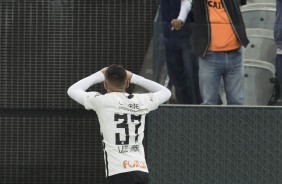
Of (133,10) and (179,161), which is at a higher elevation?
(133,10)

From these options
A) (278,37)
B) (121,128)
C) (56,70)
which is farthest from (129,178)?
(56,70)

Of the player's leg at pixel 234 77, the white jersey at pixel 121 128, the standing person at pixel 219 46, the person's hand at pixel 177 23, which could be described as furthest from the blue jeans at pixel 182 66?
the white jersey at pixel 121 128

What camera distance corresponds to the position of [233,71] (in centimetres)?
1281

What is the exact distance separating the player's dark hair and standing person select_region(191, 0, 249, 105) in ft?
9.62

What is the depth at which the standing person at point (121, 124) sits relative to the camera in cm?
979

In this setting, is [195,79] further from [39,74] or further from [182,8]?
[39,74]

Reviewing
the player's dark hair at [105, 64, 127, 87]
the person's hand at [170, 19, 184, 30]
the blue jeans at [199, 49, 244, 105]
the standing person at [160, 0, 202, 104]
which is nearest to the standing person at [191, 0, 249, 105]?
the blue jeans at [199, 49, 244, 105]

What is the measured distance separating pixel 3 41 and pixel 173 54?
2.90m

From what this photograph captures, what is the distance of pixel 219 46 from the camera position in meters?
12.7

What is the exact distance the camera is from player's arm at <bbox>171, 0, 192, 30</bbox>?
12.8 m

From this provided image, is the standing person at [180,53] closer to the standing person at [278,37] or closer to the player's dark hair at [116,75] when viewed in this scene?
the standing person at [278,37]

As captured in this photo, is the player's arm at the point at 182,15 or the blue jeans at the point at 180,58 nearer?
the player's arm at the point at 182,15

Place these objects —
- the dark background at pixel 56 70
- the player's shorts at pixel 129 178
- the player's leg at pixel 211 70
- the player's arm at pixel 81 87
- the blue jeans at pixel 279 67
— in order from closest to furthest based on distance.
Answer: the player's shorts at pixel 129 178 → the player's arm at pixel 81 87 → the player's leg at pixel 211 70 → the blue jeans at pixel 279 67 → the dark background at pixel 56 70

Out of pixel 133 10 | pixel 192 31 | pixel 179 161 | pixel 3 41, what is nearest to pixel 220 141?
pixel 179 161
